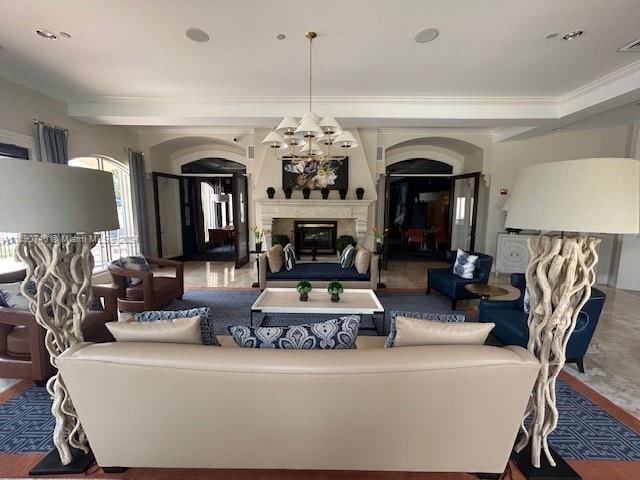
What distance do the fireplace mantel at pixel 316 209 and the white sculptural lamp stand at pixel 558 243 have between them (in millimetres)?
4473

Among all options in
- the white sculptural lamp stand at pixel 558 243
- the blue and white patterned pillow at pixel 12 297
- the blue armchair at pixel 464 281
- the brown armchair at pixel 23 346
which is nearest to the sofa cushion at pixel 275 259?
the brown armchair at pixel 23 346

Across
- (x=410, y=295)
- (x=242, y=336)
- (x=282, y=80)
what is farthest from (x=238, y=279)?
(x=242, y=336)

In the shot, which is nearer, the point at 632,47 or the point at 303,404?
the point at 303,404

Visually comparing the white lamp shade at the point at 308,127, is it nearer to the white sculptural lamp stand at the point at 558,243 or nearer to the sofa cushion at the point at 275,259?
the white sculptural lamp stand at the point at 558,243

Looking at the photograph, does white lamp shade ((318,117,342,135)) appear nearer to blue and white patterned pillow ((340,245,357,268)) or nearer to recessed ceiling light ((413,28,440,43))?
recessed ceiling light ((413,28,440,43))

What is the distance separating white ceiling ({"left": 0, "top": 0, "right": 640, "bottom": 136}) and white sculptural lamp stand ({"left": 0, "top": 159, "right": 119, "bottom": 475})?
1941mm

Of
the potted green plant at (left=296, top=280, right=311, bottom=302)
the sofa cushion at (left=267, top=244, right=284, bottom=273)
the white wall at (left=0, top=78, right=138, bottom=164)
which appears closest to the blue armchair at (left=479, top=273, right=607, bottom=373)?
the potted green plant at (left=296, top=280, right=311, bottom=302)

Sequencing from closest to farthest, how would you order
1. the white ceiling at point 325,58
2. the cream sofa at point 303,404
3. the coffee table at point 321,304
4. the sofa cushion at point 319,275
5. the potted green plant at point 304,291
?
the cream sofa at point 303,404, the white ceiling at point 325,58, the coffee table at point 321,304, the potted green plant at point 304,291, the sofa cushion at point 319,275

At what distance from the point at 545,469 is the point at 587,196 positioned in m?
1.53

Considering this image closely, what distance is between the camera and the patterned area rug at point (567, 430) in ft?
5.84

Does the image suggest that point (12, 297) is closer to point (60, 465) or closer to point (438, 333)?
point (60, 465)

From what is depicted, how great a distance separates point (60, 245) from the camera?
154 cm

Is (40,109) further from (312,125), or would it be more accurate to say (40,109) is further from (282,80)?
(312,125)

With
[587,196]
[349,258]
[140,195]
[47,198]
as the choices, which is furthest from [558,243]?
[140,195]
